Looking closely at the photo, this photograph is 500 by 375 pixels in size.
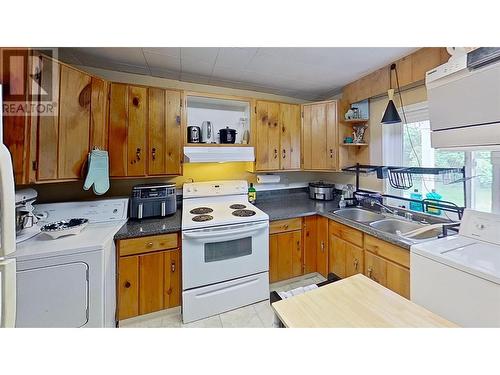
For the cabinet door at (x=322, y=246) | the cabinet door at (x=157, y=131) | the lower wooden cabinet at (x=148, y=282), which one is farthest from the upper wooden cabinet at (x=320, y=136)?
the lower wooden cabinet at (x=148, y=282)

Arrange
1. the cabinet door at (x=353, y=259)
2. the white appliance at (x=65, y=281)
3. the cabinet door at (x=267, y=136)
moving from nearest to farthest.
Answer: the white appliance at (x=65, y=281) → the cabinet door at (x=353, y=259) → the cabinet door at (x=267, y=136)

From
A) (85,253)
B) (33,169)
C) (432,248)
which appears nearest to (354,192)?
(432,248)

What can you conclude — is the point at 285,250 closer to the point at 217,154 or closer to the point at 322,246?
the point at 322,246

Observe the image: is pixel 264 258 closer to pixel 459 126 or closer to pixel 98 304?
pixel 98 304

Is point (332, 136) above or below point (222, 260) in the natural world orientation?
above

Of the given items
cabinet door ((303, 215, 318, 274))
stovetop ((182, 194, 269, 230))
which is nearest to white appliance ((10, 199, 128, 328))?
stovetop ((182, 194, 269, 230))

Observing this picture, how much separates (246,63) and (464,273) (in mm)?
2086

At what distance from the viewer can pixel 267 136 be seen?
234 centimetres

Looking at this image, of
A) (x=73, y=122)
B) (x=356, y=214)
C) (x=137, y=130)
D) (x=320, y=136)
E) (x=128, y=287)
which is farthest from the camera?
(x=320, y=136)

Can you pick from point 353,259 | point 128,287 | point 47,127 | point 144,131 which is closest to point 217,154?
point 144,131

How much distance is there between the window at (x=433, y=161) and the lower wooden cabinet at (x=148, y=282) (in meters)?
2.20

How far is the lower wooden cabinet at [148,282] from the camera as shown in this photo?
61.2 inches

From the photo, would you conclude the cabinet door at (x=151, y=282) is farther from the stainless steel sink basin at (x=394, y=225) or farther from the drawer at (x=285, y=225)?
the stainless steel sink basin at (x=394, y=225)
